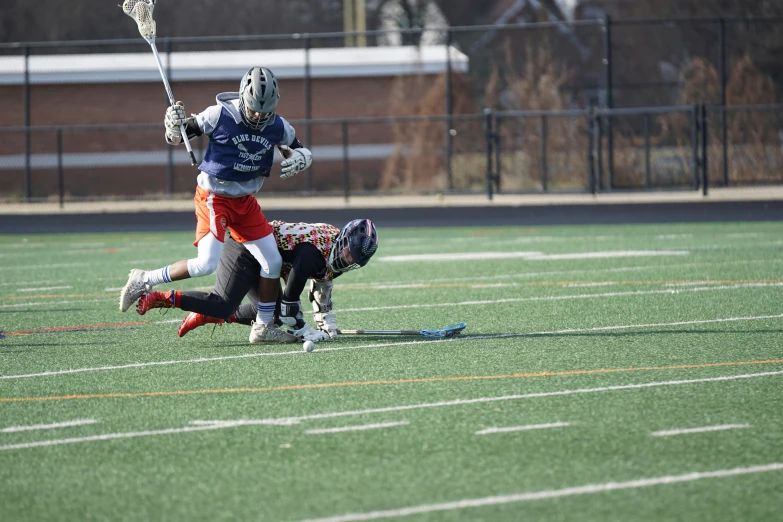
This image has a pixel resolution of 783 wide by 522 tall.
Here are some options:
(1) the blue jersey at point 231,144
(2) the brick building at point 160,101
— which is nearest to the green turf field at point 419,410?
(1) the blue jersey at point 231,144

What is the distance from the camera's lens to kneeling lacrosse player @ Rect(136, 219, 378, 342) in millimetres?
8156

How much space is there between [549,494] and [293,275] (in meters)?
3.87

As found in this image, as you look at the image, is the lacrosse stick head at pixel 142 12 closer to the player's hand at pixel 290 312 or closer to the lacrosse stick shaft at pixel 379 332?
the player's hand at pixel 290 312

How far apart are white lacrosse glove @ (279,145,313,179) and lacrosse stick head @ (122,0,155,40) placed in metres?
1.79

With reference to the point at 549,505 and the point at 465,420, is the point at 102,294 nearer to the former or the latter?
the point at 465,420

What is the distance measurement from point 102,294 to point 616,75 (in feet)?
104

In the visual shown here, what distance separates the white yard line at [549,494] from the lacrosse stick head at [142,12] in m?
5.91

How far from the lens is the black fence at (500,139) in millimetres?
24469

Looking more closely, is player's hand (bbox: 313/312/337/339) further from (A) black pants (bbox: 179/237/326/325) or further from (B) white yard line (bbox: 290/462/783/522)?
(B) white yard line (bbox: 290/462/783/522)

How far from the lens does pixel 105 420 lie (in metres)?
6.13

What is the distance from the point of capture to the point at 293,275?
8281mm

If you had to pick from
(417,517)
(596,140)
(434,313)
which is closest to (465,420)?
(417,517)

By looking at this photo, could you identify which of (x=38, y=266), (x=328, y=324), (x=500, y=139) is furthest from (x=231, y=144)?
(x=500, y=139)

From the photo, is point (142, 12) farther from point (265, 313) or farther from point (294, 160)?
point (265, 313)
